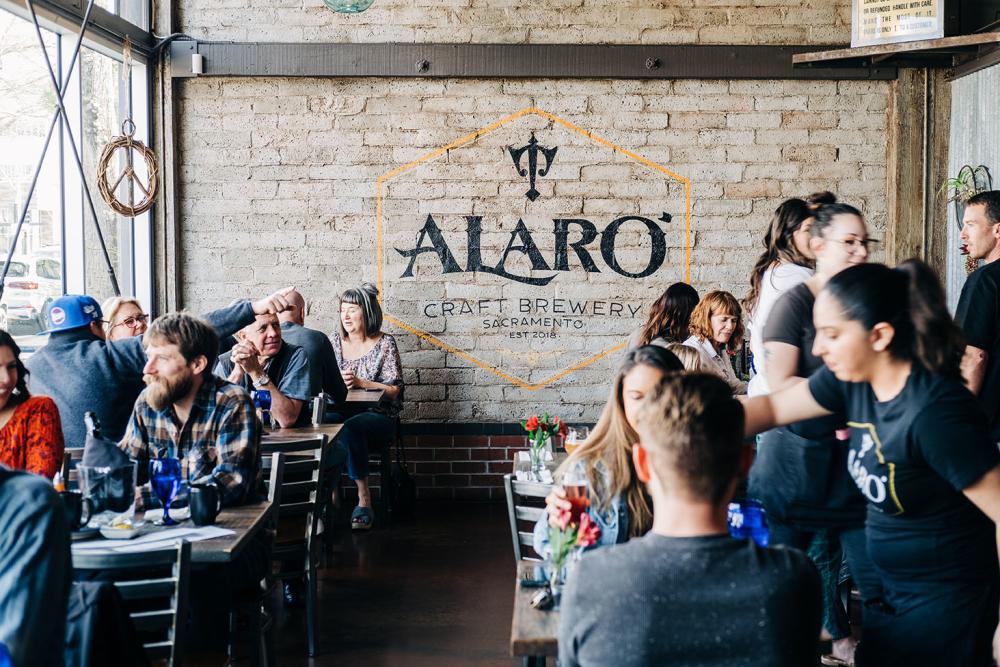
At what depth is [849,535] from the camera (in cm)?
288

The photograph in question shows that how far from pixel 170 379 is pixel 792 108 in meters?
4.52

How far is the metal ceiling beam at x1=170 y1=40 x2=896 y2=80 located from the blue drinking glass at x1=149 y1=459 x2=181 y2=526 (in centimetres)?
398

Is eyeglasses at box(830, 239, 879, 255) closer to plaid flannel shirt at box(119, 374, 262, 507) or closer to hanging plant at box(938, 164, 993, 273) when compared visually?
plaid flannel shirt at box(119, 374, 262, 507)

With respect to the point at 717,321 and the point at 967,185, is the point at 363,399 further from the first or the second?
the point at 967,185

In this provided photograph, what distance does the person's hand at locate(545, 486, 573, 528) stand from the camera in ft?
7.33

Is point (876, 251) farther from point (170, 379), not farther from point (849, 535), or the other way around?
point (170, 379)

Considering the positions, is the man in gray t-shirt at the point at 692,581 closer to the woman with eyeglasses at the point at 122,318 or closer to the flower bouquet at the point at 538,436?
the flower bouquet at the point at 538,436

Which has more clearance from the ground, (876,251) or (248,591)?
(876,251)

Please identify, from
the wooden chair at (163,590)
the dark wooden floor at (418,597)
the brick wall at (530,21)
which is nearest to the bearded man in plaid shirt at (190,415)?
the wooden chair at (163,590)

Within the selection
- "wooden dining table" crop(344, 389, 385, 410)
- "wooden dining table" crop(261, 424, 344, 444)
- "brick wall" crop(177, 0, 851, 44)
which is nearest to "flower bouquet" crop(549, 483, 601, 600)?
"wooden dining table" crop(261, 424, 344, 444)

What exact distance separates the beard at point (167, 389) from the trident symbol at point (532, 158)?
3.49 m

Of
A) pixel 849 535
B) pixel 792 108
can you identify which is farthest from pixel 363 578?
pixel 792 108

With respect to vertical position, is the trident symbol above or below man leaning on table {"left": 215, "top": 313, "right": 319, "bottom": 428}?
above

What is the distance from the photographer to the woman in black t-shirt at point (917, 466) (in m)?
2.01
